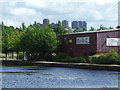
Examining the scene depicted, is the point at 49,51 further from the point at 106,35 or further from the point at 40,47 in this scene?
the point at 106,35

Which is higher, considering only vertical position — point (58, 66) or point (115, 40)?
point (115, 40)

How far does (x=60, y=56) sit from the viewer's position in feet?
237

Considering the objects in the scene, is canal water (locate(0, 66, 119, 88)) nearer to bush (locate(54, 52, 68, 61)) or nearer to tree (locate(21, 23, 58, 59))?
bush (locate(54, 52, 68, 61))

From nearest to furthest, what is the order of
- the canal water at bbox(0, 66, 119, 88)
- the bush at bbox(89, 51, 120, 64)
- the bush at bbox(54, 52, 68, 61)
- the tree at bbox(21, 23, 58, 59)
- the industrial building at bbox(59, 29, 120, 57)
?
the canal water at bbox(0, 66, 119, 88)
the bush at bbox(89, 51, 120, 64)
the industrial building at bbox(59, 29, 120, 57)
the bush at bbox(54, 52, 68, 61)
the tree at bbox(21, 23, 58, 59)

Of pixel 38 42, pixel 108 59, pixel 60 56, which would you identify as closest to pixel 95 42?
pixel 60 56

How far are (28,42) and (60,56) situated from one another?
964cm

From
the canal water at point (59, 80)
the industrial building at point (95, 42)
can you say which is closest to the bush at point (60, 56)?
the industrial building at point (95, 42)

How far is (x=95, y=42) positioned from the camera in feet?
221

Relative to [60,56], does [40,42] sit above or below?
above

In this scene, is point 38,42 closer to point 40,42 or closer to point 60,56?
point 40,42

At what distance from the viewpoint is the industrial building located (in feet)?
222

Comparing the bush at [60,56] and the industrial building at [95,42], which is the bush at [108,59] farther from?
the bush at [60,56]

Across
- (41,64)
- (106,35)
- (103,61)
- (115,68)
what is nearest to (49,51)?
(41,64)

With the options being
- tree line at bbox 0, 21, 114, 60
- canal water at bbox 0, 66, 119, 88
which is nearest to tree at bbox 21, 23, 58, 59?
tree line at bbox 0, 21, 114, 60
